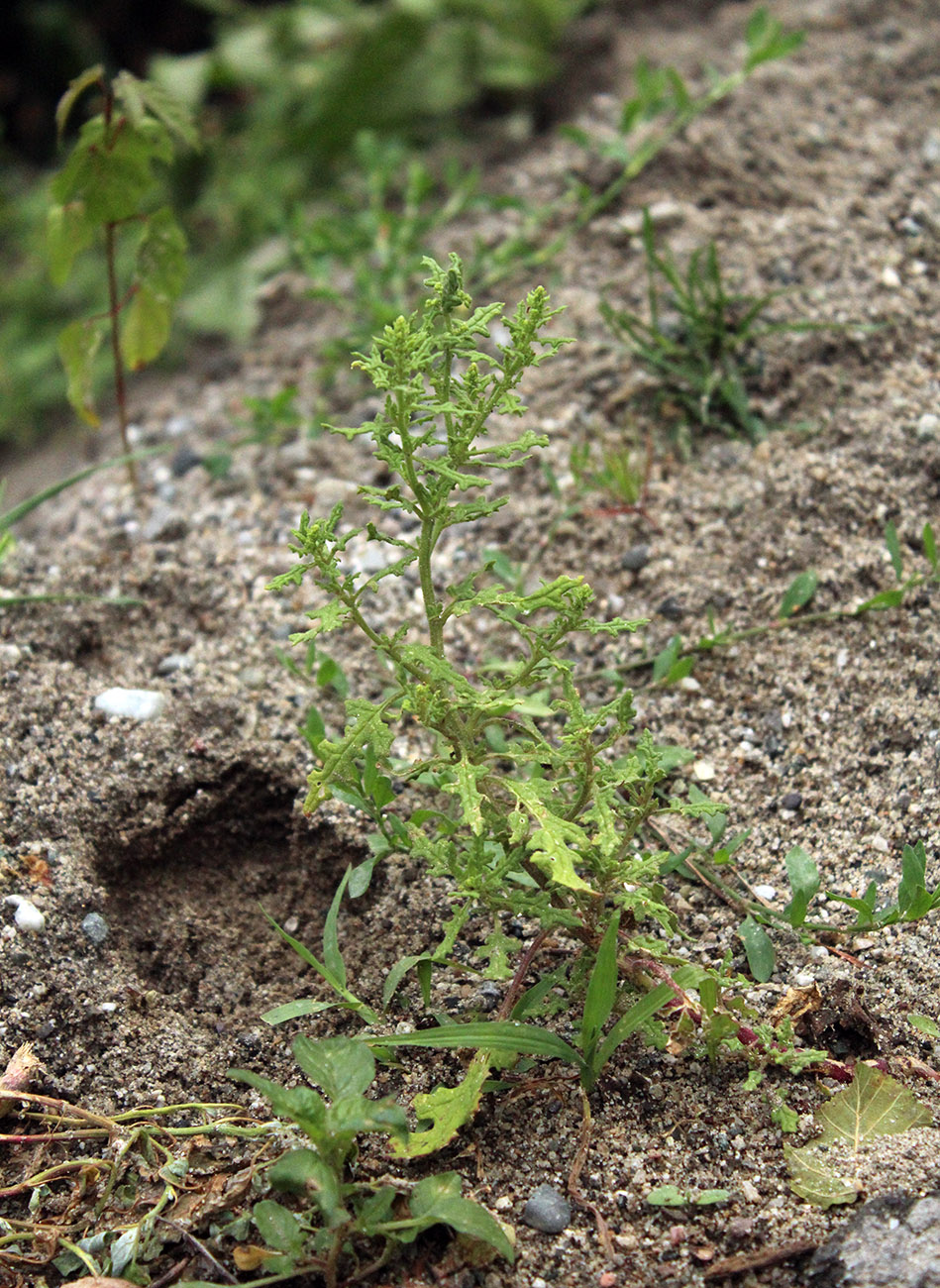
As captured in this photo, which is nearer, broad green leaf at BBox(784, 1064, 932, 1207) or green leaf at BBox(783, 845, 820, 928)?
broad green leaf at BBox(784, 1064, 932, 1207)

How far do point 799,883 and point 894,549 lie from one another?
0.74m

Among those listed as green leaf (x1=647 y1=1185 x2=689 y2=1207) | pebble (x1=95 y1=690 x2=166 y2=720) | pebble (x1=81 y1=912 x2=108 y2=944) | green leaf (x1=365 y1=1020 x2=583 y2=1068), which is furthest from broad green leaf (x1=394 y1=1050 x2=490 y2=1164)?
pebble (x1=95 y1=690 x2=166 y2=720)

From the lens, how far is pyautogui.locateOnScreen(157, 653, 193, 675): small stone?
2.39m

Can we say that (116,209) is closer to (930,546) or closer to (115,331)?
(115,331)

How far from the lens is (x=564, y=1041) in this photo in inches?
67.1

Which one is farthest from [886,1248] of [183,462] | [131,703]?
[183,462]

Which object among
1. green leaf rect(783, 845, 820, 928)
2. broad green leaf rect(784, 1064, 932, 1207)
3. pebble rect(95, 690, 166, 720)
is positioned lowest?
broad green leaf rect(784, 1064, 932, 1207)

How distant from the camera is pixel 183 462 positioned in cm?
299

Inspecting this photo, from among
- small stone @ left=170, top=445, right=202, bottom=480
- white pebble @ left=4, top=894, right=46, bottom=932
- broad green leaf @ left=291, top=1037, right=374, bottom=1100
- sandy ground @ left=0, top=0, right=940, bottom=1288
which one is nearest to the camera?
broad green leaf @ left=291, top=1037, right=374, bottom=1100

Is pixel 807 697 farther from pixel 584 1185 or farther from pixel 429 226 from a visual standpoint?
pixel 429 226

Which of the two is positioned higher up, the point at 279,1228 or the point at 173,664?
the point at 173,664

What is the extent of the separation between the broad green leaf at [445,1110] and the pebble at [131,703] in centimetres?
96

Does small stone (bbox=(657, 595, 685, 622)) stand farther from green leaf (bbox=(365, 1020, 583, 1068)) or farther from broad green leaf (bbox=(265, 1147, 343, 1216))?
broad green leaf (bbox=(265, 1147, 343, 1216))

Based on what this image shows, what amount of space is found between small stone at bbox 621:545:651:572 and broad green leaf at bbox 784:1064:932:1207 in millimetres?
1115
